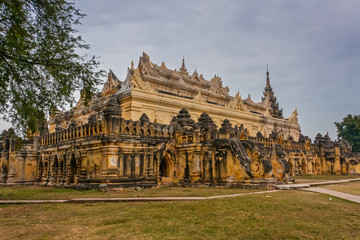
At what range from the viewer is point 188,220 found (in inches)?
311

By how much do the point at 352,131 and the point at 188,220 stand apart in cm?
5359

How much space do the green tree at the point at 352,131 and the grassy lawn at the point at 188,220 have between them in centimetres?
4800

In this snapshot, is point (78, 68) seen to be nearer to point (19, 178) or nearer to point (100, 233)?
point (100, 233)

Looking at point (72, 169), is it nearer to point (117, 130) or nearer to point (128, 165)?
point (128, 165)

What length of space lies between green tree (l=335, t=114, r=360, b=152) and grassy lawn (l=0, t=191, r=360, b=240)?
4800cm

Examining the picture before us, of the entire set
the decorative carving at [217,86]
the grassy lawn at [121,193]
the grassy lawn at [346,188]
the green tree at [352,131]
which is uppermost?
the decorative carving at [217,86]

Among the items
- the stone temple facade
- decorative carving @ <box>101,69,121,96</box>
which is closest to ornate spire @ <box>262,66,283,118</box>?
decorative carving @ <box>101,69,121,96</box>

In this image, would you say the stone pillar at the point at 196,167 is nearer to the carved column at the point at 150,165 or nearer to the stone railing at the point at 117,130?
the stone railing at the point at 117,130

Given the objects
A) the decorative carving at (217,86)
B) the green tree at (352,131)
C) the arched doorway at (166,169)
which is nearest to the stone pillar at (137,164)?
the arched doorway at (166,169)

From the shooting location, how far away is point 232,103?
45.5 metres

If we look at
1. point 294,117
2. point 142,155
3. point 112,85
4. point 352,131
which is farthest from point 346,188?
point 294,117

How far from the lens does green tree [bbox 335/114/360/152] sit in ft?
172

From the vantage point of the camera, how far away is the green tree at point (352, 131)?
52500 mm

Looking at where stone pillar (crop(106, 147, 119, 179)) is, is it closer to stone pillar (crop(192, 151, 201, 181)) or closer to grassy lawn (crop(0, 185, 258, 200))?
grassy lawn (crop(0, 185, 258, 200))
